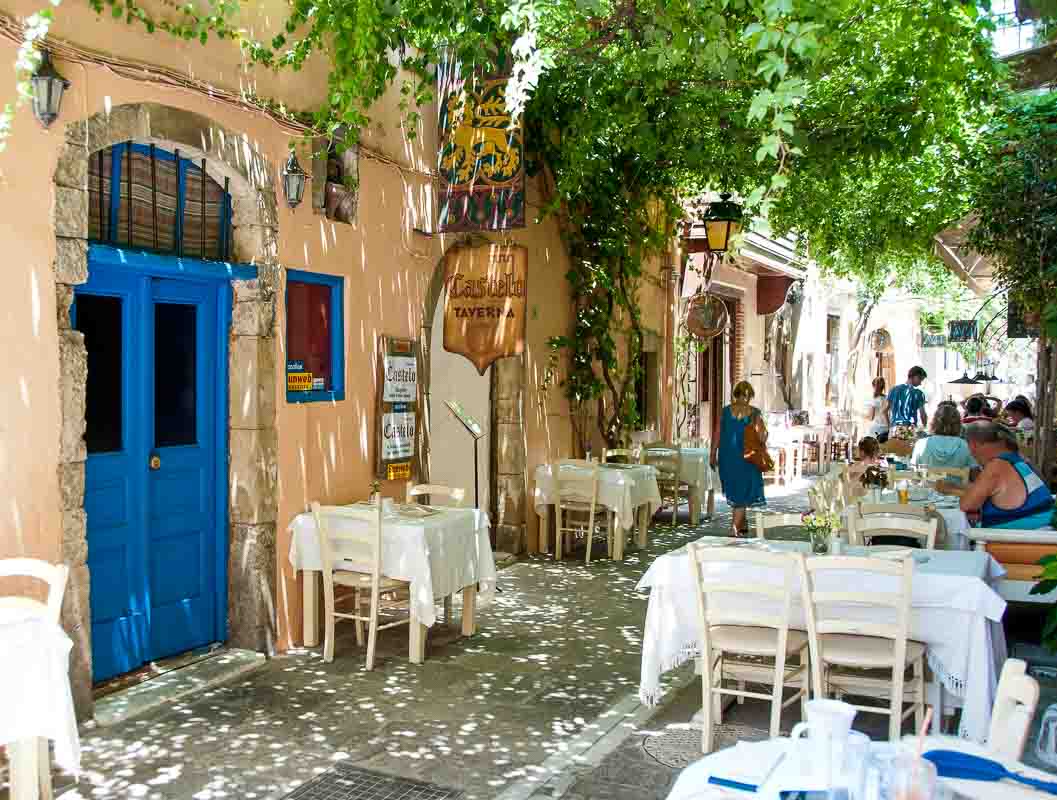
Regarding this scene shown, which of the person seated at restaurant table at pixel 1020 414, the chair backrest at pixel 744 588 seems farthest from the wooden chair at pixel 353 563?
the person seated at restaurant table at pixel 1020 414

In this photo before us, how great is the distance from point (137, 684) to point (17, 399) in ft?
5.71

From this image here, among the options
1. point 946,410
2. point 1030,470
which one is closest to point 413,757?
point 1030,470

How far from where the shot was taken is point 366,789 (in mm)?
4098

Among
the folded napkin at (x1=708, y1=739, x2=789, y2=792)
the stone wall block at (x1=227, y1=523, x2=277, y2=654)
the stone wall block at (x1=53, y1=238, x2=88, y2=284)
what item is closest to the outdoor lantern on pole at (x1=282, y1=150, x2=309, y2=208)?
the stone wall block at (x1=53, y1=238, x2=88, y2=284)

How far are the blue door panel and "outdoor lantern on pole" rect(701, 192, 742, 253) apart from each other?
240 inches

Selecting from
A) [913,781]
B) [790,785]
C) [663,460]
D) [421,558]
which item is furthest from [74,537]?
[663,460]

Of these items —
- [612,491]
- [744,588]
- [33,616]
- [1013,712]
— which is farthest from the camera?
[612,491]

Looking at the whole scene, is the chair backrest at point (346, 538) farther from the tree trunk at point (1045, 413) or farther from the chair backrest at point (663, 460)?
the tree trunk at point (1045, 413)

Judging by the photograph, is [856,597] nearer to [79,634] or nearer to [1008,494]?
[1008,494]

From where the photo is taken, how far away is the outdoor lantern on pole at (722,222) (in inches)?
415

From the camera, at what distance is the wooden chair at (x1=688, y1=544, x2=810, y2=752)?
170 inches

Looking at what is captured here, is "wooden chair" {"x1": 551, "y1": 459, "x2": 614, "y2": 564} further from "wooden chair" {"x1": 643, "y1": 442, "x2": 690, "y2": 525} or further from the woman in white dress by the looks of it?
the woman in white dress

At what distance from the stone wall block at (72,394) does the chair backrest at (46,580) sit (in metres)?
0.86

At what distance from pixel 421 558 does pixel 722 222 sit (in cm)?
608
